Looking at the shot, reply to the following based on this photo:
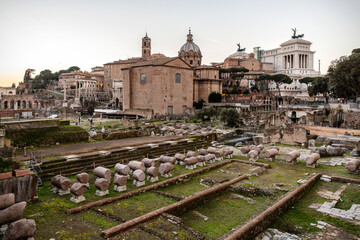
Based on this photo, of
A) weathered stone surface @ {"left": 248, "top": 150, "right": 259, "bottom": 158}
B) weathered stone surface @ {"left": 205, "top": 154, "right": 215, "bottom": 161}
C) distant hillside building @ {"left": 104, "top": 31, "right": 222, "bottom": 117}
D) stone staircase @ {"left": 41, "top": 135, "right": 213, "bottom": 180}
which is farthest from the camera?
distant hillside building @ {"left": 104, "top": 31, "right": 222, "bottom": 117}

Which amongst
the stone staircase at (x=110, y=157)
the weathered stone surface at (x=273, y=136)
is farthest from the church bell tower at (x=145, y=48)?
the stone staircase at (x=110, y=157)

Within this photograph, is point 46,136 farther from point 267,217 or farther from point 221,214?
point 267,217

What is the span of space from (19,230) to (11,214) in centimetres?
79

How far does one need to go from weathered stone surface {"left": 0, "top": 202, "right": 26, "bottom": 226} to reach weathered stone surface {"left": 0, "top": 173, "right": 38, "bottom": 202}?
1635 millimetres

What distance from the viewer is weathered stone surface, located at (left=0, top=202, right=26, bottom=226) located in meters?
6.05

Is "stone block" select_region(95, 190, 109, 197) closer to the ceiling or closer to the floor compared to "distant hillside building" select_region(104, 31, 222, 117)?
closer to the floor

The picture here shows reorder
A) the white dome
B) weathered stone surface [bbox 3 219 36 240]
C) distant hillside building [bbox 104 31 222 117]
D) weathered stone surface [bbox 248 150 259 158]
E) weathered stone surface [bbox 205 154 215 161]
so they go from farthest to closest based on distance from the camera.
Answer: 1. the white dome
2. distant hillside building [bbox 104 31 222 117]
3. weathered stone surface [bbox 248 150 259 158]
4. weathered stone surface [bbox 205 154 215 161]
5. weathered stone surface [bbox 3 219 36 240]

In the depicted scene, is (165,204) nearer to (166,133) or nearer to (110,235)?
(110,235)

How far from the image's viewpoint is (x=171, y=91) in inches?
1698

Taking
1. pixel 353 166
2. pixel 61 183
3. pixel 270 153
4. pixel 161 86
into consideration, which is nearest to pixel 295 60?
pixel 161 86

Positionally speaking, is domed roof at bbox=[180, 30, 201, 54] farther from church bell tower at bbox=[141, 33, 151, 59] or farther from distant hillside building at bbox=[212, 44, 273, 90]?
church bell tower at bbox=[141, 33, 151, 59]

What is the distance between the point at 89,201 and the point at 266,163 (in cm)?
861

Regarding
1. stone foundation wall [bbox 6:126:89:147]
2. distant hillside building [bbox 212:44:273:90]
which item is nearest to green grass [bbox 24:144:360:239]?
stone foundation wall [bbox 6:126:89:147]

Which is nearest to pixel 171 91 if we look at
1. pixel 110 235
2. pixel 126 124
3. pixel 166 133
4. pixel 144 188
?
pixel 126 124
